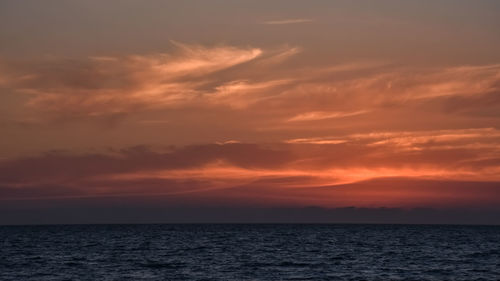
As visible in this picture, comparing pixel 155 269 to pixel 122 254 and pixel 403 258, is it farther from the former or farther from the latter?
pixel 403 258

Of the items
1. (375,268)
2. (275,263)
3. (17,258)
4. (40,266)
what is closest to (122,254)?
(17,258)

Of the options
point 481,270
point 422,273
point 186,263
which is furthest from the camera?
point 186,263

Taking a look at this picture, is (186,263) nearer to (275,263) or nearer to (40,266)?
(275,263)

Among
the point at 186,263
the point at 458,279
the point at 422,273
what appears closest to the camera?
the point at 458,279

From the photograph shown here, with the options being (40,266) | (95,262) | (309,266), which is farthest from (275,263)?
(40,266)

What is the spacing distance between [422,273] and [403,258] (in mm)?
21198

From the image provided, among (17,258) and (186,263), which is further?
(17,258)

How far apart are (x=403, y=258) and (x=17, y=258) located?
2168 inches

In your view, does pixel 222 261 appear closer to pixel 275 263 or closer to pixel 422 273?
pixel 275 263

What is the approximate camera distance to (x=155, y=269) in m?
Result: 73.4

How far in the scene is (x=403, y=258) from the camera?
9150 cm

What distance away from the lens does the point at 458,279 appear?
2608 inches

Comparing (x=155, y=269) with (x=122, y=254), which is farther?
(x=122, y=254)

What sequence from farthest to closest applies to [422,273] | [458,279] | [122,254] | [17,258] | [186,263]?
[122,254], [17,258], [186,263], [422,273], [458,279]
